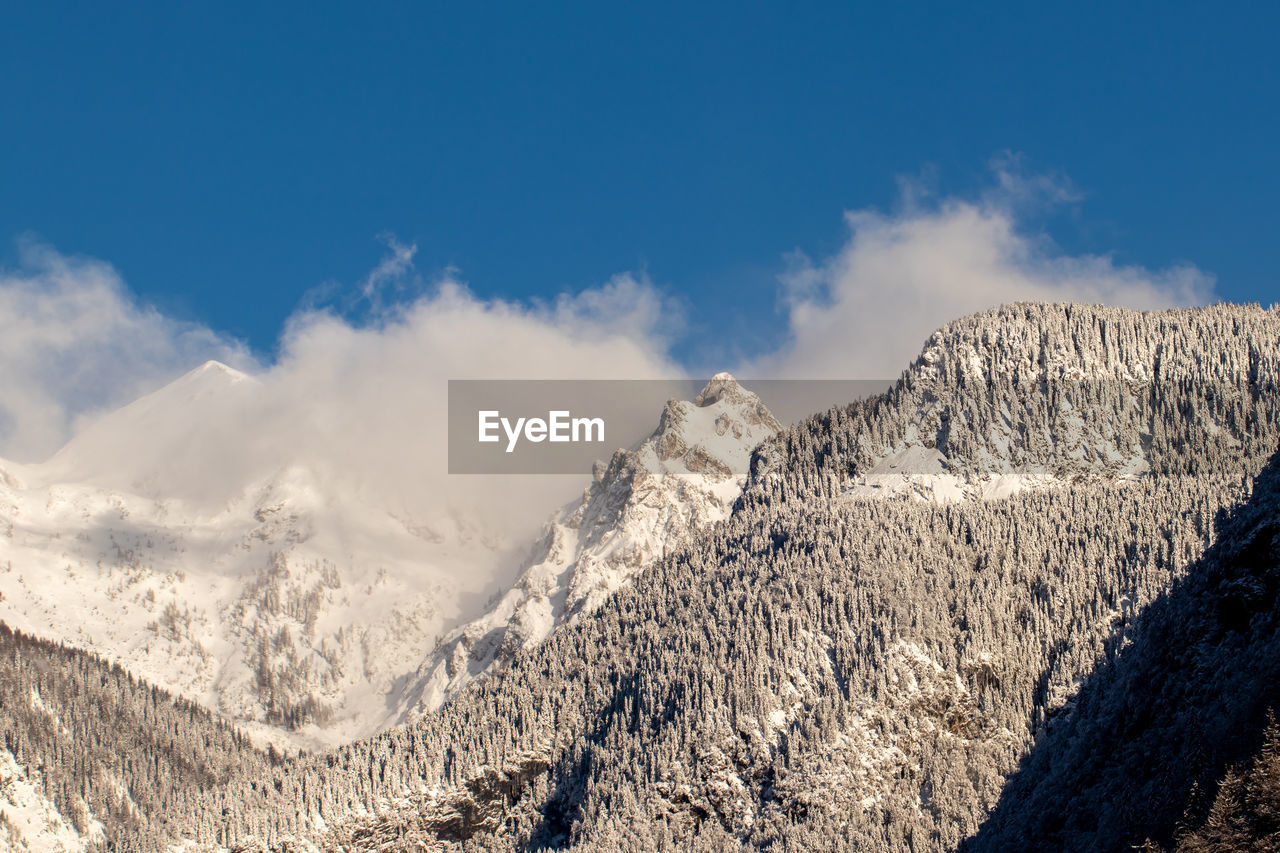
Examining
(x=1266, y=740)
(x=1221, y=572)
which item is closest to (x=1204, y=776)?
(x=1266, y=740)

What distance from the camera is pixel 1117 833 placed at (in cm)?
13125

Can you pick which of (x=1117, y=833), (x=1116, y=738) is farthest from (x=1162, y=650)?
(x=1117, y=833)

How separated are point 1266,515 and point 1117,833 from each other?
91.8ft

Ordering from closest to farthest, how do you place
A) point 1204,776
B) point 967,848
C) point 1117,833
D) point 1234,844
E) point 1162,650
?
point 1234,844 → point 1204,776 → point 1117,833 → point 1162,650 → point 967,848

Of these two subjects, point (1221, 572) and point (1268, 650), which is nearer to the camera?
point (1268, 650)

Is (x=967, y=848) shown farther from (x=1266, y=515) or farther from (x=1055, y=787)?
(x=1266, y=515)

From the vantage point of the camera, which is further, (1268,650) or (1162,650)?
(1162,650)

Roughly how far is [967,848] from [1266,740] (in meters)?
64.8

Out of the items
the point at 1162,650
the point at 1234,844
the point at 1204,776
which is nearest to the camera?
the point at 1234,844

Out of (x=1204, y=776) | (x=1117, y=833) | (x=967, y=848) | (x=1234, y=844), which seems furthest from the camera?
(x=967, y=848)

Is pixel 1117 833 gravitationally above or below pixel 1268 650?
below

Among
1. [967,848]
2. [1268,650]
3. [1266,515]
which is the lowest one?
[967,848]

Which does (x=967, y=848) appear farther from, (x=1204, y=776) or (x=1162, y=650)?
(x=1204, y=776)

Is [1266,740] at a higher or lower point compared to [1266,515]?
lower
